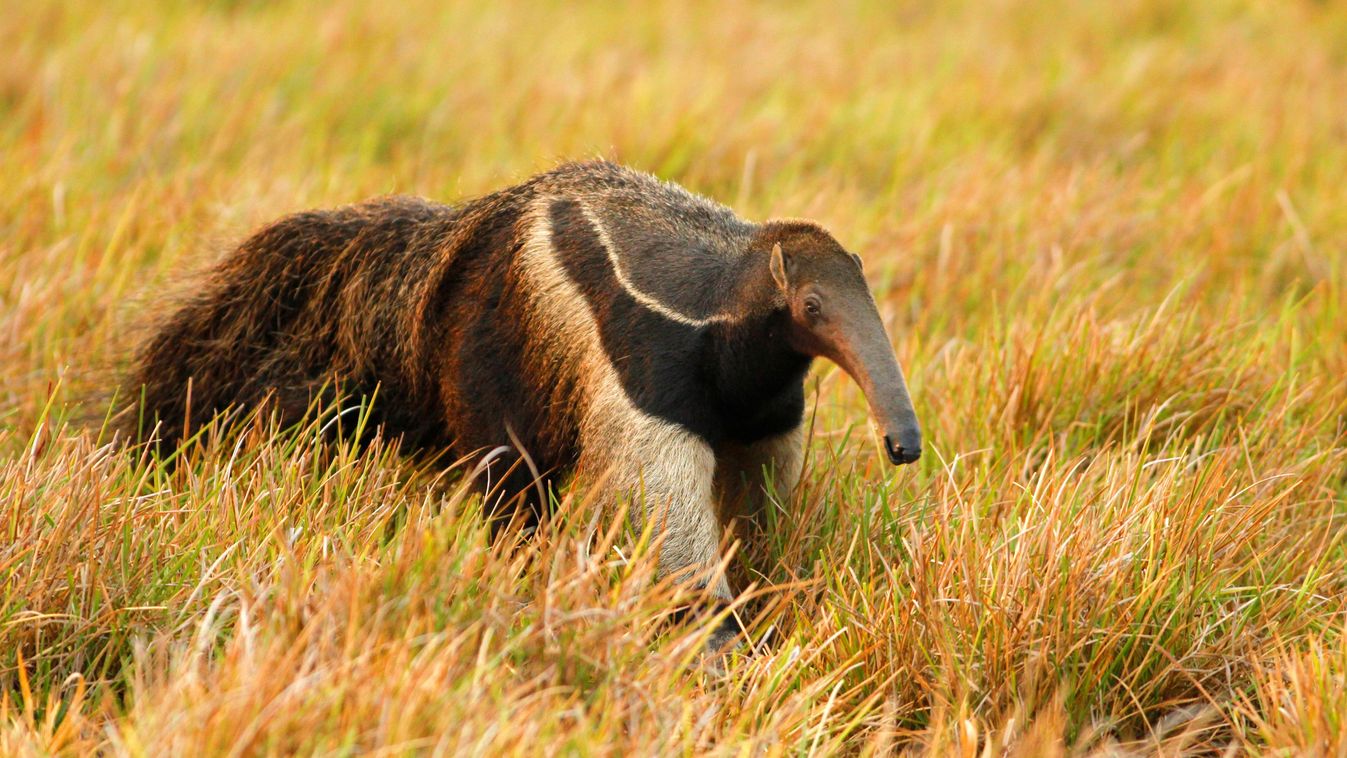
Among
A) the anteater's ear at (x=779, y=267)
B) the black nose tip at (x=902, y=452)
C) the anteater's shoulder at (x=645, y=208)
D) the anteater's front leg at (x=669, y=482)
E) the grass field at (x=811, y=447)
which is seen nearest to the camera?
the grass field at (x=811, y=447)

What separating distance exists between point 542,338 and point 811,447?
3.21 ft

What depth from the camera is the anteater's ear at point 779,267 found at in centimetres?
401

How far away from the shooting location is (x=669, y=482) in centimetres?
411

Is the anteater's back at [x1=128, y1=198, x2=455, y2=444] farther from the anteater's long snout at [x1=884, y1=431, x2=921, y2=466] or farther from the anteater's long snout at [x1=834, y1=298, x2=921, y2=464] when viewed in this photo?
the anteater's long snout at [x1=884, y1=431, x2=921, y2=466]

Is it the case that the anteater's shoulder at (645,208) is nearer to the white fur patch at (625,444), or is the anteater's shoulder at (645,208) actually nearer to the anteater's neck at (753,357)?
the white fur patch at (625,444)

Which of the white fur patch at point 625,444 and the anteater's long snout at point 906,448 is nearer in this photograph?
the anteater's long snout at point 906,448

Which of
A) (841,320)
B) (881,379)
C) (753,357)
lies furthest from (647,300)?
(881,379)

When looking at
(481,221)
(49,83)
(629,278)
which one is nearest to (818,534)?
(629,278)

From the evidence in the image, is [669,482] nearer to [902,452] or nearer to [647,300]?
[647,300]

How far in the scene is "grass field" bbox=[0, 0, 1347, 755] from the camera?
3.33 meters

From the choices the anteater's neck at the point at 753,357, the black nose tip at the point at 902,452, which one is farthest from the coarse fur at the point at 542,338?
the black nose tip at the point at 902,452

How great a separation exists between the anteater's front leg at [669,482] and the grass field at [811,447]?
20 cm

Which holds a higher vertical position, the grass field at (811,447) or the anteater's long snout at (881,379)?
the anteater's long snout at (881,379)

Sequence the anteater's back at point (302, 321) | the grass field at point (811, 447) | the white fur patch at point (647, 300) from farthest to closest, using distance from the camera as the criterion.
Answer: the anteater's back at point (302, 321) → the white fur patch at point (647, 300) → the grass field at point (811, 447)
